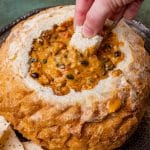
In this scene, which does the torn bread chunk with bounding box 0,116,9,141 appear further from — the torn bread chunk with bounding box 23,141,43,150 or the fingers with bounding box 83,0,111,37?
the fingers with bounding box 83,0,111,37

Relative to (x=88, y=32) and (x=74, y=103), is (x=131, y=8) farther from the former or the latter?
(x=74, y=103)

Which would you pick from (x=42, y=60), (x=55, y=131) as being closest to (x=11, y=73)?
(x=42, y=60)

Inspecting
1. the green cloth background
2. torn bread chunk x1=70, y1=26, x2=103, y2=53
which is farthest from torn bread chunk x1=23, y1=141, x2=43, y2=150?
the green cloth background

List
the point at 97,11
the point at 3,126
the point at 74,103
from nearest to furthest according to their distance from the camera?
the point at 97,11, the point at 74,103, the point at 3,126

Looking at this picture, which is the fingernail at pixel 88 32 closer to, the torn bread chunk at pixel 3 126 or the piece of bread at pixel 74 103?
the piece of bread at pixel 74 103

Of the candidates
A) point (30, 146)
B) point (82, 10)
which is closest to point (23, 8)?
point (82, 10)

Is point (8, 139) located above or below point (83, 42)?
below

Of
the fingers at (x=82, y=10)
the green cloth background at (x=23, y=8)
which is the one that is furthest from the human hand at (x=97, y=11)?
the green cloth background at (x=23, y=8)
